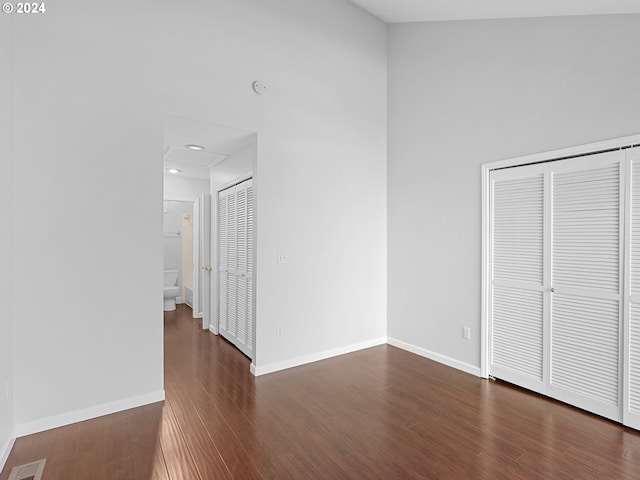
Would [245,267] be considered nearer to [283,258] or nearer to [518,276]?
[283,258]

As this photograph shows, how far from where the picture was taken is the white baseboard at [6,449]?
2045 mm

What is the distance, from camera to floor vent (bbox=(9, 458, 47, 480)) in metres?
1.95

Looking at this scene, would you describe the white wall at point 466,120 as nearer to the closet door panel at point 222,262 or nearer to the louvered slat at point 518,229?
the louvered slat at point 518,229

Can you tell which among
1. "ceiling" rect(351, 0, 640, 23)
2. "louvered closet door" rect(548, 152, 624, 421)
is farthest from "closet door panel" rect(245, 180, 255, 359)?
"louvered closet door" rect(548, 152, 624, 421)

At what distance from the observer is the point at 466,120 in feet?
11.6

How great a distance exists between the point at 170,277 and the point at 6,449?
16.7 ft

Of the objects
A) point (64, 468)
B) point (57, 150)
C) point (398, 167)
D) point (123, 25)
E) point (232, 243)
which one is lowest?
point (64, 468)

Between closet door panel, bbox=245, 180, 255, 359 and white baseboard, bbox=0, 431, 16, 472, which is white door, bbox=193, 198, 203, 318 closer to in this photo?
closet door panel, bbox=245, 180, 255, 359

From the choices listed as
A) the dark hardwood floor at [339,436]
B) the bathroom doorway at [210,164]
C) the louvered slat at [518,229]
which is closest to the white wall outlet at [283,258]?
the bathroom doorway at [210,164]

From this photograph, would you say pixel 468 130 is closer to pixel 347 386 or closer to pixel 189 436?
pixel 347 386

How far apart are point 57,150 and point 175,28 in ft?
4.58

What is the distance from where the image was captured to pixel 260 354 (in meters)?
3.44

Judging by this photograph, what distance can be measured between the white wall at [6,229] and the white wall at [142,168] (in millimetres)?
83

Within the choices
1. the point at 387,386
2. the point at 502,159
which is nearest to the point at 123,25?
the point at 502,159
